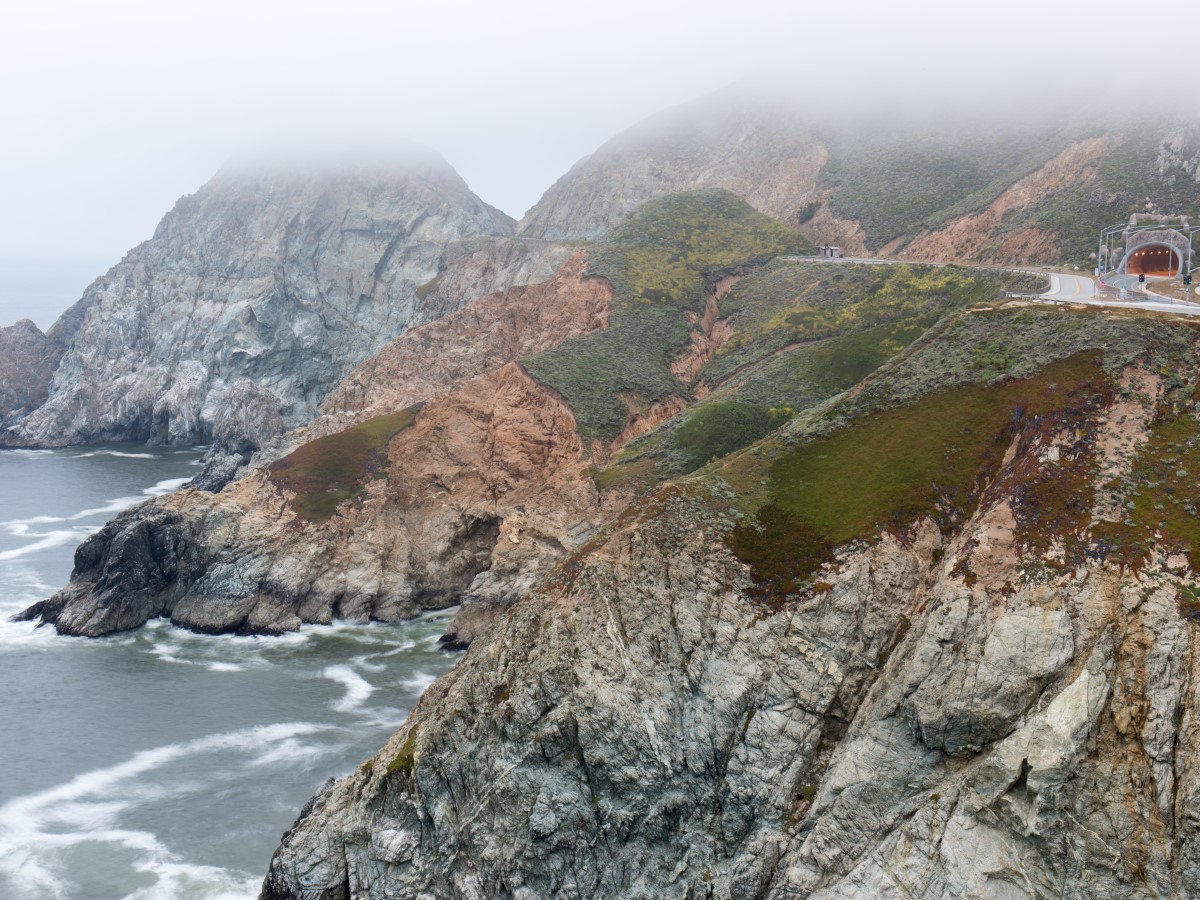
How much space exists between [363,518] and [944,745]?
4693 centimetres

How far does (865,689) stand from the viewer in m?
30.0

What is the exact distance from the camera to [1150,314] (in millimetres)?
37062

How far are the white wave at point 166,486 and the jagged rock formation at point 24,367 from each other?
5150 cm

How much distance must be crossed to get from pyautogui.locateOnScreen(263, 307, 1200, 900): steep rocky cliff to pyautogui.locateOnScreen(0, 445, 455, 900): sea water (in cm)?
792

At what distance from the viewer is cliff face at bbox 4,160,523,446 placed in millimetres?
141875

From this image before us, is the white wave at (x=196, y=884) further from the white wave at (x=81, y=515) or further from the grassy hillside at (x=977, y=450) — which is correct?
the white wave at (x=81, y=515)

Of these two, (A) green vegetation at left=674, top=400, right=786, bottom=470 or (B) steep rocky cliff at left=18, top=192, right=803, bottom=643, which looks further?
(B) steep rocky cliff at left=18, top=192, right=803, bottom=643

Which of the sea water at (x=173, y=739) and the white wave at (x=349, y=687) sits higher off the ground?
the sea water at (x=173, y=739)

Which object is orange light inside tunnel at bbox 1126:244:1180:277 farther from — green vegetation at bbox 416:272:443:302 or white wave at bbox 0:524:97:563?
green vegetation at bbox 416:272:443:302

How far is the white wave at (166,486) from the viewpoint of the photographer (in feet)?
338

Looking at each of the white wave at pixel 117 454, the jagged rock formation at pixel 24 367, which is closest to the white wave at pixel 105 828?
the white wave at pixel 117 454

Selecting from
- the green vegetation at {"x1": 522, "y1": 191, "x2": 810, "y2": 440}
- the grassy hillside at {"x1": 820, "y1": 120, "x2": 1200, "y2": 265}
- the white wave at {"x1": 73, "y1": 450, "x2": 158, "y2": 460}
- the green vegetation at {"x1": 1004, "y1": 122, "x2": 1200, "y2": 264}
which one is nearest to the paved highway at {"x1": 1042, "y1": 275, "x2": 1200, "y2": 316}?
the green vegetation at {"x1": 1004, "y1": 122, "x2": 1200, "y2": 264}

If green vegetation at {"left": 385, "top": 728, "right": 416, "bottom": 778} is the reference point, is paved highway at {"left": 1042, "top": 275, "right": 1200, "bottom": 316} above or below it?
above

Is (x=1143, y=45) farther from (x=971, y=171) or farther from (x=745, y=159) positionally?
(x=745, y=159)
